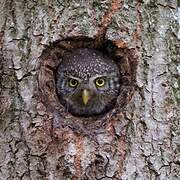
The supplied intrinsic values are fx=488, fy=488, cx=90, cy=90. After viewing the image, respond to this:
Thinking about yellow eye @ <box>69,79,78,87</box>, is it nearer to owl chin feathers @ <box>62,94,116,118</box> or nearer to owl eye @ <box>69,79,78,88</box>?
owl eye @ <box>69,79,78,88</box>

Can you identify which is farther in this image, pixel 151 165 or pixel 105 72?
pixel 105 72

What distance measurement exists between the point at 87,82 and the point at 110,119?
50cm

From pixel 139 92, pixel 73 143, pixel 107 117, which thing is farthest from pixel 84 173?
pixel 139 92

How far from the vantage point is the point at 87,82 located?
126 inches

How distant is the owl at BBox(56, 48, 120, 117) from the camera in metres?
A: 3.20

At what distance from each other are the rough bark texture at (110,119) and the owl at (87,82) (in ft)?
1.17

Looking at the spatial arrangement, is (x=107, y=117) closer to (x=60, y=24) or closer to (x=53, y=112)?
(x=53, y=112)

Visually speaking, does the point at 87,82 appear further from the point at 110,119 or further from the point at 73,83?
the point at 110,119

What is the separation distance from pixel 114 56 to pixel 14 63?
637mm

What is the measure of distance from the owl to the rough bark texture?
357mm

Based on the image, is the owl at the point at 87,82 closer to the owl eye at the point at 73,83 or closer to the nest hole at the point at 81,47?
the owl eye at the point at 73,83

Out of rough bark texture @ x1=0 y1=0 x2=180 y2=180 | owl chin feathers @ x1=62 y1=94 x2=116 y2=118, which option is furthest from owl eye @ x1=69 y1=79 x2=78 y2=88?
rough bark texture @ x1=0 y1=0 x2=180 y2=180

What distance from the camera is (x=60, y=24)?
9.23 feet

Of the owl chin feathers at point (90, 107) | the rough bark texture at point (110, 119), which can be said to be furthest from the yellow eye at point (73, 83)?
the rough bark texture at point (110, 119)
